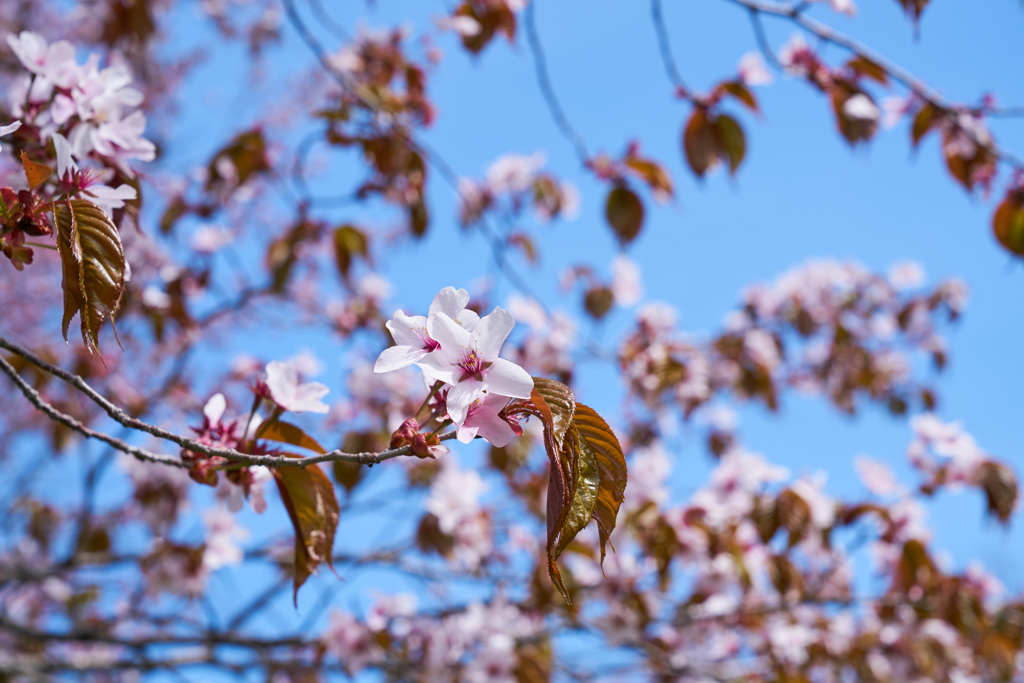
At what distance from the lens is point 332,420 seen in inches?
140

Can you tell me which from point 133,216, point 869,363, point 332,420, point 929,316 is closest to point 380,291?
point 332,420

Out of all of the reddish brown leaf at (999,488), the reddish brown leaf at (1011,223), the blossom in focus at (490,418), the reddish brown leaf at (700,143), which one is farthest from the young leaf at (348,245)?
the reddish brown leaf at (999,488)

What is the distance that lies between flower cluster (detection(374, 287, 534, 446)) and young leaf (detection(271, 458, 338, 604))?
264 millimetres

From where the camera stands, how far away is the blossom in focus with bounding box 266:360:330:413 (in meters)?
0.99

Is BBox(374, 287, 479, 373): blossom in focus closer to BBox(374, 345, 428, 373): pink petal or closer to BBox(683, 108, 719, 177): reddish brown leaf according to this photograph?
BBox(374, 345, 428, 373): pink petal

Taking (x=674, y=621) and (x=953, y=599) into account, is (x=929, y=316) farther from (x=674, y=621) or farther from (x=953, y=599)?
(x=674, y=621)

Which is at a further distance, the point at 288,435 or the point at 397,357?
the point at 288,435

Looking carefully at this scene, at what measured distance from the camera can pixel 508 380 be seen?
0.70 meters

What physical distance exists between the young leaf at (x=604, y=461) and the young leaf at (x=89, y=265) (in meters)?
0.47

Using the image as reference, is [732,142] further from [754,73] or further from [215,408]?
[215,408]

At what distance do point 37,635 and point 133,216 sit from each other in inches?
80.7

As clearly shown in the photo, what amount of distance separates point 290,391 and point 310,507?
0.51 ft

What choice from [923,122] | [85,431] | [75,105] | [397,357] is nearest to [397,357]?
[397,357]

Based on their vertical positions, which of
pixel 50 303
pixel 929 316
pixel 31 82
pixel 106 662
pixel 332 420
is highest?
pixel 50 303
